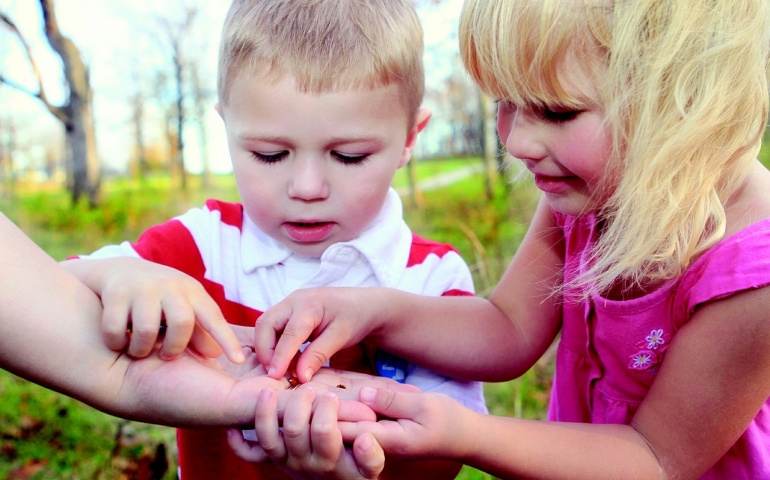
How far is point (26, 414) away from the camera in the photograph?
2887 millimetres

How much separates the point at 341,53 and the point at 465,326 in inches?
28.5

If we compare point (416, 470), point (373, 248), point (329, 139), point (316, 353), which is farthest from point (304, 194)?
point (416, 470)

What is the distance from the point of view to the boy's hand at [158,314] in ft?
3.86

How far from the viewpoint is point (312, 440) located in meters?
1.17

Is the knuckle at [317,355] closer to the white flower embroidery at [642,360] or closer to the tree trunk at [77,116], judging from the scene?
the white flower embroidery at [642,360]

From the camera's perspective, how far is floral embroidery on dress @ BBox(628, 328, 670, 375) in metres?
1.46

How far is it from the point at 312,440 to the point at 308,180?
575 millimetres

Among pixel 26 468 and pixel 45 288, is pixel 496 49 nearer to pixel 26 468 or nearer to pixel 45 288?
pixel 45 288


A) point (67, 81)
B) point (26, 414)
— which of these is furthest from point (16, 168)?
point (26, 414)

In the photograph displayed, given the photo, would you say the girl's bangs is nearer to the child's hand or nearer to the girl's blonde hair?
the girl's blonde hair

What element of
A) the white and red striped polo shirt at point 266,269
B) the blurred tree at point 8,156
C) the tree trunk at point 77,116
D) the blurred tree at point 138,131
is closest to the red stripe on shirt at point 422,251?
the white and red striped polo shirt at point 266,269

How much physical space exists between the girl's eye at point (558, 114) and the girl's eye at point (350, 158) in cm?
42

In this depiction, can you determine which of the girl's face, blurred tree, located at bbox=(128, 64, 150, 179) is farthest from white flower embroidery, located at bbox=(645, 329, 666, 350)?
blurred tree, located at bbox=(128, 64, 150, 179)

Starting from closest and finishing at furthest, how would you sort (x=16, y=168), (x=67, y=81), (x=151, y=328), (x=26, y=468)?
(x=151, y=328) < (x=26, y=468) < (x=67, y=81) < (x=16, y=168)
